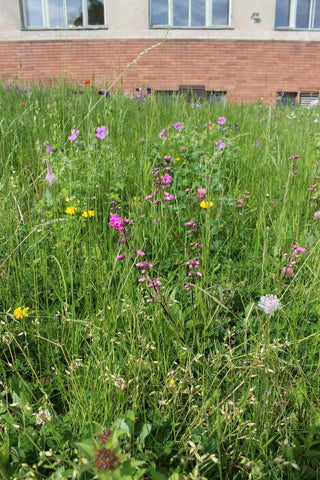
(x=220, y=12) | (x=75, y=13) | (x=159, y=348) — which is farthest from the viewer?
(x=75, y=13)

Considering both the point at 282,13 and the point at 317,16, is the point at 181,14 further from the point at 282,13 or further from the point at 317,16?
the point at 317,16

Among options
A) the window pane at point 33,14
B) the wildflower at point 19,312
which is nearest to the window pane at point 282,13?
the window pane at point 33,14

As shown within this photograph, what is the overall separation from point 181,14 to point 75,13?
9.52 ft

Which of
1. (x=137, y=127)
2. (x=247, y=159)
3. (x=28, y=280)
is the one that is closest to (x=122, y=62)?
(x=137, y=127)

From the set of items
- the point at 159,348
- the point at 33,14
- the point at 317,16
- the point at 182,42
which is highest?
the point at 33,14

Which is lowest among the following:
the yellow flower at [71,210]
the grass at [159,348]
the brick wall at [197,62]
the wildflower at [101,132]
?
the grass at [159,348]

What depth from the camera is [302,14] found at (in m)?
10.4

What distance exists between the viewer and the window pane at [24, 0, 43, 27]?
10.4 meters

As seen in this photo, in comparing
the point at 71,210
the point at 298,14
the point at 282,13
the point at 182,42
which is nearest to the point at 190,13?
the point at 182,42

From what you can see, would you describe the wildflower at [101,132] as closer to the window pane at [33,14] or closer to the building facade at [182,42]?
the building facade at [182,42]

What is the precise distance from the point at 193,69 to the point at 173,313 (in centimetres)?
1037

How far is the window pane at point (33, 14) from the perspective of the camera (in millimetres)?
10383

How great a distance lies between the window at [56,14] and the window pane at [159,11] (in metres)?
1.35

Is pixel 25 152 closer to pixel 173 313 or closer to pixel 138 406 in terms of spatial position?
pixel 173 313
